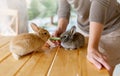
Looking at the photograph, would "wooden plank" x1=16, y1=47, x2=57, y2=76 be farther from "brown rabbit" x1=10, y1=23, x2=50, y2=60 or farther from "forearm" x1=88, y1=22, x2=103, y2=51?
"forearm" x1=88, y1=22, x2=103, y2=51

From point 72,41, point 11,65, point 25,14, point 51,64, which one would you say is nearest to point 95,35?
point 72,41

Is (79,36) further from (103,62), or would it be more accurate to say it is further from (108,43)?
(103,62)

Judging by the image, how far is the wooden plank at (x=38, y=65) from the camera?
0.70m

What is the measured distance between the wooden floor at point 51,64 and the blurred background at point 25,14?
1.41 m

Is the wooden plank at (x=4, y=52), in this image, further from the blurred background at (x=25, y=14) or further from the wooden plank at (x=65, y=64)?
the blurred background at (x=25, y=14)

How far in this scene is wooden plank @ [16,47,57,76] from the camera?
2.30 feet

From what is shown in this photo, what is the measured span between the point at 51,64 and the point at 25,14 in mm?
1834

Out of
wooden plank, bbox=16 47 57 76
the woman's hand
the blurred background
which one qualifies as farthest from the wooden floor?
the blurred background

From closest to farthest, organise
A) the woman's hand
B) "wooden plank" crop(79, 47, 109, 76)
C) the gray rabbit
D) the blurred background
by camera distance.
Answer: "wooden plank" crop(79, 47, 109, 76) < the gray rabbit < the woman's hand < the blurred background

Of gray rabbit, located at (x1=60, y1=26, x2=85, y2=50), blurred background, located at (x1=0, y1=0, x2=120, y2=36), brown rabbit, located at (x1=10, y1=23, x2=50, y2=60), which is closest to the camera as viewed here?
brown rabbit, located at (x1=10, y1=23, x2=50, y2=60)

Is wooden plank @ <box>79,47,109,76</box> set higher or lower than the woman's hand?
lower

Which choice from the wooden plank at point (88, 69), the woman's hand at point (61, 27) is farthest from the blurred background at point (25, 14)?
the wooden plank at point (88, 69)

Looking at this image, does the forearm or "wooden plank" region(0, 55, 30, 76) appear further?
the forearm

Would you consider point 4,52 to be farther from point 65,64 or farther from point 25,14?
point 25,14
